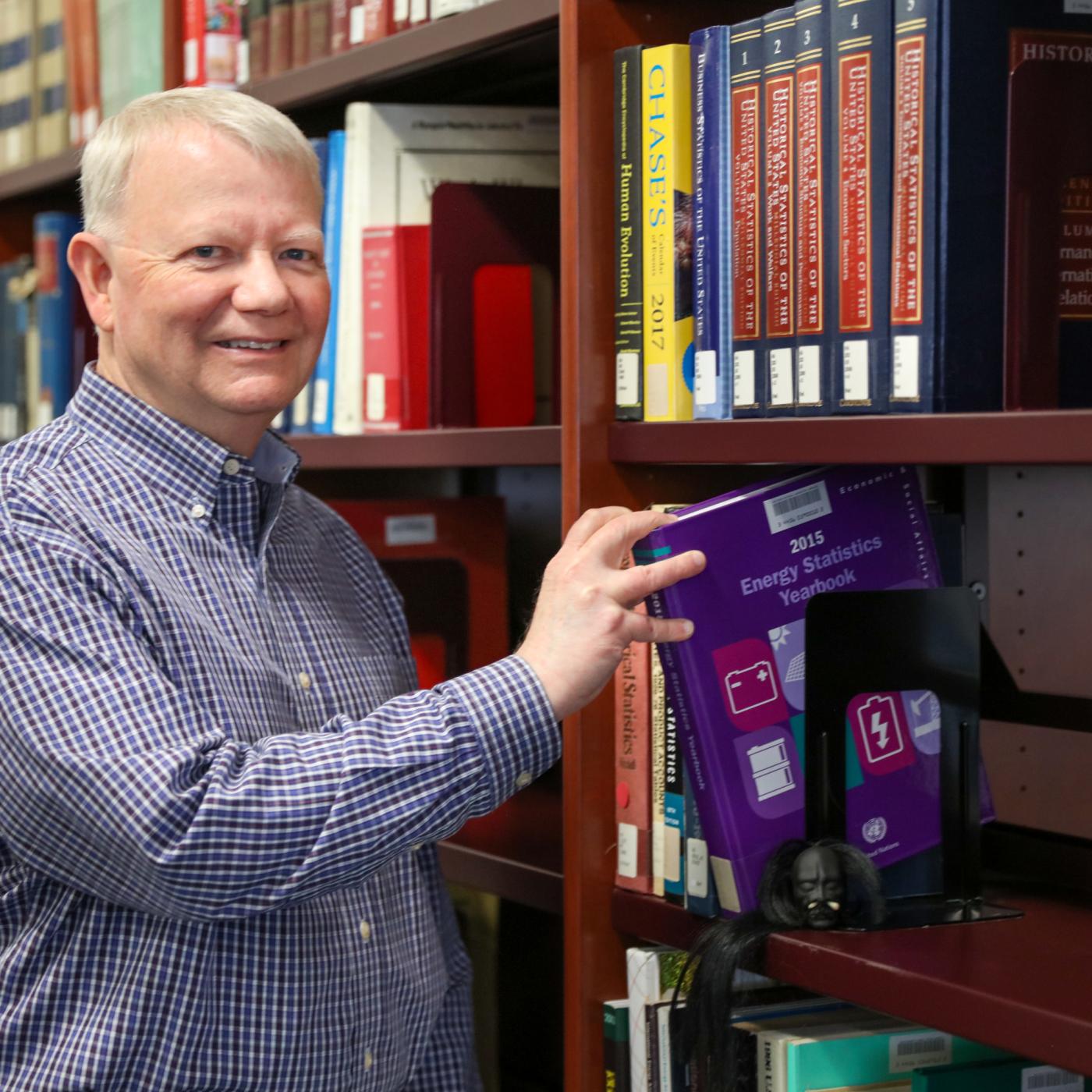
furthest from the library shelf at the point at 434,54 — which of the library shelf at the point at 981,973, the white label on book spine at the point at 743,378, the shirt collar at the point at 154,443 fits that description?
the library shelf at the point at 981,973

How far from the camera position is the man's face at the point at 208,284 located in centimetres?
122

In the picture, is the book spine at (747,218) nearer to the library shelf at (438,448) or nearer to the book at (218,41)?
the library shelf at (438,448)

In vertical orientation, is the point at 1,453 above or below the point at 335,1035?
above

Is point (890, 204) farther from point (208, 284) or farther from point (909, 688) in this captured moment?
point (208, 284)

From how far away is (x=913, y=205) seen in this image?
1.04 meters

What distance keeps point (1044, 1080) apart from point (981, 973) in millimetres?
165

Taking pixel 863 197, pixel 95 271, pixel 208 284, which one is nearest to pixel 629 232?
pixel 863 197

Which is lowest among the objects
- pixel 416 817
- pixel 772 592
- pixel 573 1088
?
pixel 573 1088

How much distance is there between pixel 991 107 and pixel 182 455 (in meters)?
0.69

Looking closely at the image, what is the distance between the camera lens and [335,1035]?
4.00ft

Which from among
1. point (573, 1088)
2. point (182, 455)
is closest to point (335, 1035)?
point (573, 1088)

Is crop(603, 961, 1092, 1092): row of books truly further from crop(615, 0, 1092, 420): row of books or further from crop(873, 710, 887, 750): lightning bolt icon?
crop(615, 0, 1092, 420): row of books

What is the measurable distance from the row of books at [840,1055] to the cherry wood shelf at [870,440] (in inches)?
16.2

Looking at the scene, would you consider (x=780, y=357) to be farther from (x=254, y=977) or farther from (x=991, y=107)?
(x=254, y=977)
